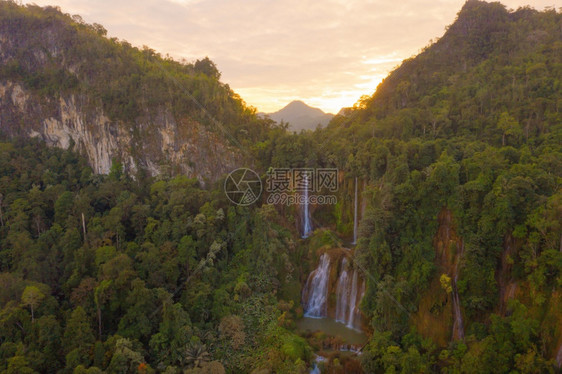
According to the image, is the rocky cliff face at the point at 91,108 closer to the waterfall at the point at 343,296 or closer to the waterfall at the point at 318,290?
the waterfall at the point at 318,290

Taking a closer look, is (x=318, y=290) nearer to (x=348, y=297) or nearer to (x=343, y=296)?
(x=343, y=296)

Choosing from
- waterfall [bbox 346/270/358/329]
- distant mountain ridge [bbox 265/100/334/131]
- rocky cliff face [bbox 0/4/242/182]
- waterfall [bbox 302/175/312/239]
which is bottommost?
waterfall [bbox 346/270/358/329]

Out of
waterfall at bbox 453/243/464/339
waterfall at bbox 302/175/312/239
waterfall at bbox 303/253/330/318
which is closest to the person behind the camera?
waterfall at bbox 453/243/464/339

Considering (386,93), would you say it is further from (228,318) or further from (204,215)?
(228,318)

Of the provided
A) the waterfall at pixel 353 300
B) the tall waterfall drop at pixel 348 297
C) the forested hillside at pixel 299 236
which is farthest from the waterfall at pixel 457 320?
the waterfall at pixel 353 300

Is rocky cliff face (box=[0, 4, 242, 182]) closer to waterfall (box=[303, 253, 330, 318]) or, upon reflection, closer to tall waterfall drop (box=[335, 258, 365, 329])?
waterfall (box=[303, 253, 330, 318])

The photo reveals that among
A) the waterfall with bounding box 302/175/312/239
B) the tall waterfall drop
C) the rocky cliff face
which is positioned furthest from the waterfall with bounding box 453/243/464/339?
the rocky cliff face

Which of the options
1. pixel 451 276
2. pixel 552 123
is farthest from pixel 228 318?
pixel 552 123
